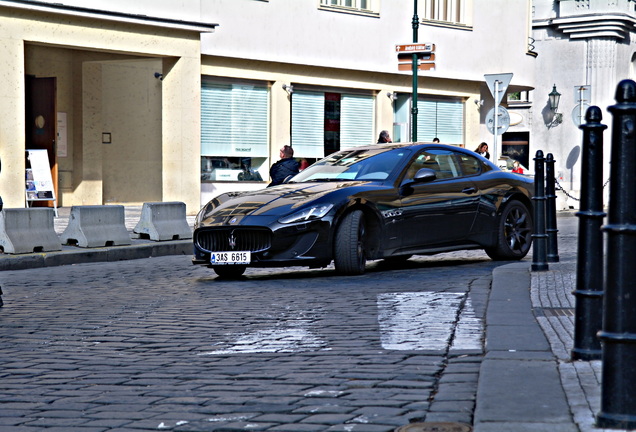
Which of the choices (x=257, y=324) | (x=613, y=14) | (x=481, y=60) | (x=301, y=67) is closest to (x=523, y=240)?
(x=257, y=324)

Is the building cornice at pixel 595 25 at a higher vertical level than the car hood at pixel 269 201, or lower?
higher

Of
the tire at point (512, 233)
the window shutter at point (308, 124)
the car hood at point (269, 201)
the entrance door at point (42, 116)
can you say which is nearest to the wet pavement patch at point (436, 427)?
the car hood at point (269, 201)

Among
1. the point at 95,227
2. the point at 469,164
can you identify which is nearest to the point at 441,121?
the point at 95,227

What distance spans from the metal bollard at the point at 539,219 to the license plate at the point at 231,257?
274 centimetres

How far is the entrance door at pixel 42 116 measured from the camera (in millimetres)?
22344

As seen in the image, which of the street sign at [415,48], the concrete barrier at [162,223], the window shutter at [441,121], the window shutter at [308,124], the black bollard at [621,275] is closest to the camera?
the black bollard at [621,275]

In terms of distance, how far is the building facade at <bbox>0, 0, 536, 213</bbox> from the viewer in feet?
70.6

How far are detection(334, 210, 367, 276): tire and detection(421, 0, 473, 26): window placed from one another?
1926 centimetres

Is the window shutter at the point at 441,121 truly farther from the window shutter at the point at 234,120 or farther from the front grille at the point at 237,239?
the front grille at the point at 237,239

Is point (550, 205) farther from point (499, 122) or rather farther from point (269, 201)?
point (499, 122)

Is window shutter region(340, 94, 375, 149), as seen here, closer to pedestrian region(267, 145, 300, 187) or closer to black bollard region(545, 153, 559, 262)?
pedestrian region(267, 145, 300, 187)

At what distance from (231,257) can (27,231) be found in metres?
4.05

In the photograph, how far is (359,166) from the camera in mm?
12070

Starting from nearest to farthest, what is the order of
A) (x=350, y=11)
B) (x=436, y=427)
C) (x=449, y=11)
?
(x=436, y=427) → (x=350, y=11) → (x=449, y=11)
